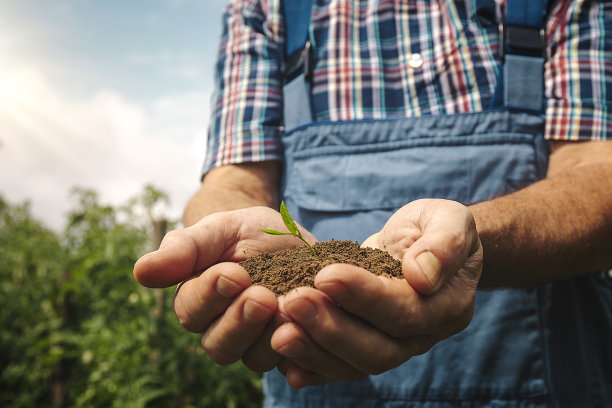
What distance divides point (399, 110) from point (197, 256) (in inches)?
47.0

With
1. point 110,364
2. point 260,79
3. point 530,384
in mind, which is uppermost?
point 260,79

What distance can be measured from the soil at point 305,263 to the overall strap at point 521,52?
949 mm

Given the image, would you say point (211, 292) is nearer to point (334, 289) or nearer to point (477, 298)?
point (334, 289)

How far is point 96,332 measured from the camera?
328cm

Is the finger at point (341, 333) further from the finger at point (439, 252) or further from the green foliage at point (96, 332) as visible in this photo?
the green foliage at point (96, 332)

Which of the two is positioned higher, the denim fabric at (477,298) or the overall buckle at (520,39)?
the overall buckle at (520,39)

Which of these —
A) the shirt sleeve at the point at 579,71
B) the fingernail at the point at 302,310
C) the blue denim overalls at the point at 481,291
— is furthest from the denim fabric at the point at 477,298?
the fingernail at the point at 302,310

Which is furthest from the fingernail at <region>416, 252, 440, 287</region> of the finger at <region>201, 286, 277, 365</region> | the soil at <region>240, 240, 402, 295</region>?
the finger at <region>201, 286, 277, 365</region>

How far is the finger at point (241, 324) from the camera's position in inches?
48.8

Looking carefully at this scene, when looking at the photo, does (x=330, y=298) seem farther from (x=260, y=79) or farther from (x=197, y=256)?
(x=260, y=79)

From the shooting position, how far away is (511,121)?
1963 mm

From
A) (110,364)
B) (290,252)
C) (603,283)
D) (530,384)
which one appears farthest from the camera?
(110,364)

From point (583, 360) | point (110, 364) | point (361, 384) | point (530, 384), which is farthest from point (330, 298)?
point (110, 364)

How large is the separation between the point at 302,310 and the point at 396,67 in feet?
4.78
